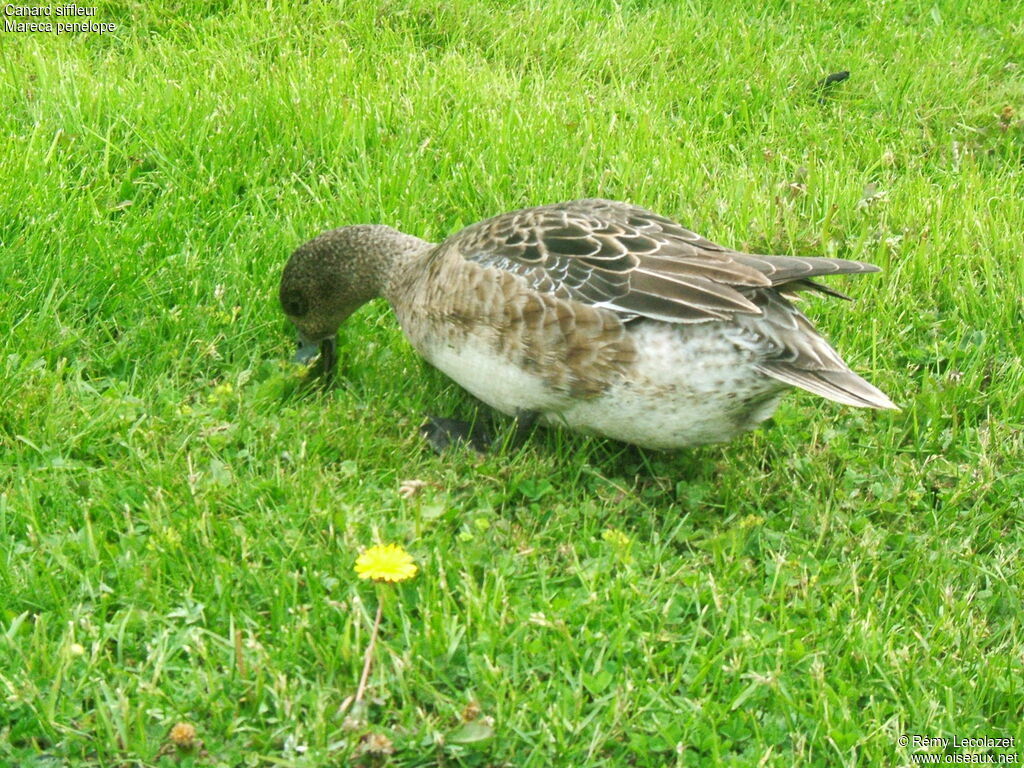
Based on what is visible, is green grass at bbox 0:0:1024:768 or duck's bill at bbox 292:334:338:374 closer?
green grass at bbox 0:0:1024:768

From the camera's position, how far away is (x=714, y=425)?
404 cm

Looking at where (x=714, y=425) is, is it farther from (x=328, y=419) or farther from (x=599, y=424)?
(x=328, y=419)

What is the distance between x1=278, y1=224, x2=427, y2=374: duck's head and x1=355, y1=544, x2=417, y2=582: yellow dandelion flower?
58.2 inches

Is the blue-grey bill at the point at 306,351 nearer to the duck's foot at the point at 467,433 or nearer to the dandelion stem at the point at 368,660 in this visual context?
the duck's foot at the point at 467,433

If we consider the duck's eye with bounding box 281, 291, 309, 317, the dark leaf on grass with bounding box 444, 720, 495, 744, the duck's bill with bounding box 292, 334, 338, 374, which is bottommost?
the dark leaf on grass with bounding box 444, 720, 495, 744

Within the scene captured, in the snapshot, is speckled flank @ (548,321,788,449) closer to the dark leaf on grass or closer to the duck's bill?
the duck's bill

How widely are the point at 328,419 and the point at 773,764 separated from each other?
194cm

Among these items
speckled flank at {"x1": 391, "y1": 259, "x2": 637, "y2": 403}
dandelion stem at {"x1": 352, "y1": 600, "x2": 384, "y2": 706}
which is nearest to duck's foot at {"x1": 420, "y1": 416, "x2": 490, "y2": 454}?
speckled flank at {"x1": 391, "y1": 259, "x2": 637, "y2": 403}

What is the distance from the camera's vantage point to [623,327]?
398cm

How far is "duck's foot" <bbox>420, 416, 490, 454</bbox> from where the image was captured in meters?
4.30

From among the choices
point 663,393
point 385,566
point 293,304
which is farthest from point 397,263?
point 385,566

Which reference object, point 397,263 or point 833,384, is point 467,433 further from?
point 833,384

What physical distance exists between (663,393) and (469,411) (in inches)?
38.7

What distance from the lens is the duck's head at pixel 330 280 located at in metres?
4.68
